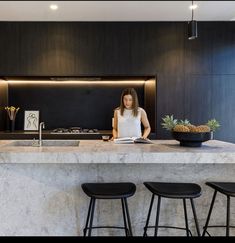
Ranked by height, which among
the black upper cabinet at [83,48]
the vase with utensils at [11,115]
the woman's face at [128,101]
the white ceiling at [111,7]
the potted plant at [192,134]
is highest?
the black upper cabinet at [83,48]

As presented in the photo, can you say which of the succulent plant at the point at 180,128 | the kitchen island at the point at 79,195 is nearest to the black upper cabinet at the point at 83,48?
the succulent plant at the point at 180,128

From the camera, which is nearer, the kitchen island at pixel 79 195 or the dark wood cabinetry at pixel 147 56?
the kitchen island at pixel 79 195

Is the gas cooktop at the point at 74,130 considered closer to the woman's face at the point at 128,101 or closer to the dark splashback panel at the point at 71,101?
the dark splashback panel at the point at 71,101

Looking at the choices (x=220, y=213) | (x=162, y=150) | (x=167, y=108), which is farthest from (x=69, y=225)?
(x=167, y=108)

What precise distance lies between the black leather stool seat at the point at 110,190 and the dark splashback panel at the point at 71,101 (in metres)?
2.72

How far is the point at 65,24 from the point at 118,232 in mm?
3018

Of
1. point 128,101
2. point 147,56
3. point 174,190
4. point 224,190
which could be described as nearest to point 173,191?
point 174,190

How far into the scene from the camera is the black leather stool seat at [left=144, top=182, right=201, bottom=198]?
78.4 inches

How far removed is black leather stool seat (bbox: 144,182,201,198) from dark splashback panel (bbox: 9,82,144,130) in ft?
9.01

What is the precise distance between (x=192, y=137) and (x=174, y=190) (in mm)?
505

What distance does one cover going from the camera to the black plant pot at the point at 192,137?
235cm

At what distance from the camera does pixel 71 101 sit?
4848mm

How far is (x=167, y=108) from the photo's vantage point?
13.9 ft

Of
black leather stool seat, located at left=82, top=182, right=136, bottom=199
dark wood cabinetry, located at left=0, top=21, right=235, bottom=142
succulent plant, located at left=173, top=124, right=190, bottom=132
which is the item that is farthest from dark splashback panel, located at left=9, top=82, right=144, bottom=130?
black leather stool seat, located at left=82, top=182, right=136, bottom=199
